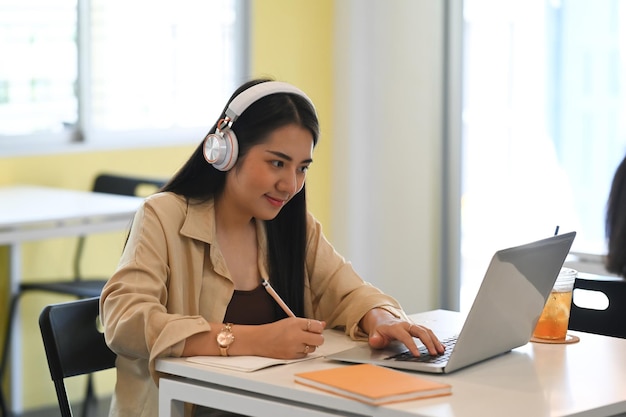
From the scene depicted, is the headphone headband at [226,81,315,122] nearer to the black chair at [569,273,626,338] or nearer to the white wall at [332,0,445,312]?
the black chair at [569,273,626,338]

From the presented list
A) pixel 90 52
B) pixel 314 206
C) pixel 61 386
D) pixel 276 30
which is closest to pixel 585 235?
pixel 314 206

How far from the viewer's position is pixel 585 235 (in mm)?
4215

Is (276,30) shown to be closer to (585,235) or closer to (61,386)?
(585,235)

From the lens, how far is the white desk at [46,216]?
3.53m

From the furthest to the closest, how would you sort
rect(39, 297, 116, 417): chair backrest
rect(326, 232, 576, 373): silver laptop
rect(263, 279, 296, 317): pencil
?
rect(263, 279, 296, 317): pencil < rect(39, 297, 116, 417): chair backrest < rect(326, 232, 576, 373): silver laptop

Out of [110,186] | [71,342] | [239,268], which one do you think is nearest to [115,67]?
[110,186]

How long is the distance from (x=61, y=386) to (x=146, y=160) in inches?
101

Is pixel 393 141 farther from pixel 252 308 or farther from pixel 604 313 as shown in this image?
pixel 252 308

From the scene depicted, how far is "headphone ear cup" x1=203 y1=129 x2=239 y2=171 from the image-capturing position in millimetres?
2145

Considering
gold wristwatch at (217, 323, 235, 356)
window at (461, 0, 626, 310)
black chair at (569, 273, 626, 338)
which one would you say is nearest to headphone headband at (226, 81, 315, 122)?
gold wristwatch at (217, 323, 235, 356)

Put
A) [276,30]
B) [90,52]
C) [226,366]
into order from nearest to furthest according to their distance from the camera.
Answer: [226,366], [90,52], [276,30]

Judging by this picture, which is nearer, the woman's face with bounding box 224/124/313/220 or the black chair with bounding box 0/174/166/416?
the woman's face with bounding box 224/124/313/220

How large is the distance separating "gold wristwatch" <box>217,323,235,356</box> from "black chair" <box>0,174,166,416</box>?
1832mm

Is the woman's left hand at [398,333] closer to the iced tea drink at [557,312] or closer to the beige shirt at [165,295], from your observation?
the beige shirt at [165,295]
